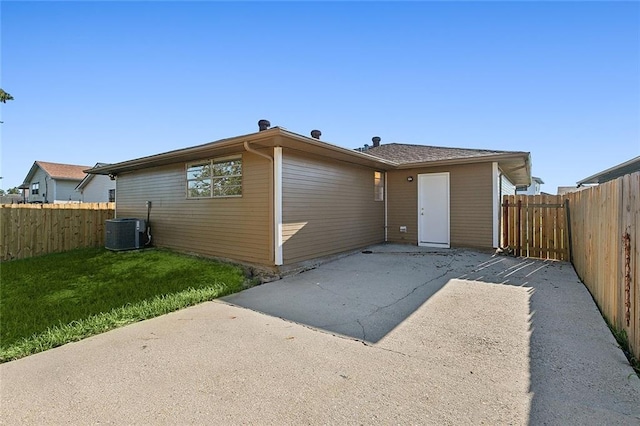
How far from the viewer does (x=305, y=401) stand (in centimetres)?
219

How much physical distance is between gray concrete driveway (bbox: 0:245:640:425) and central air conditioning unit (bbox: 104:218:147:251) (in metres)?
6.15

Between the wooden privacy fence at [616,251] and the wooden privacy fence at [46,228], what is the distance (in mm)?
13348

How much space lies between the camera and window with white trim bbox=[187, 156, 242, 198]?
23.7 ft

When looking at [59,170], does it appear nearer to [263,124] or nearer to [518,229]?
[263,124]

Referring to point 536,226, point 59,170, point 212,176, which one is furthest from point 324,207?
point 59,170

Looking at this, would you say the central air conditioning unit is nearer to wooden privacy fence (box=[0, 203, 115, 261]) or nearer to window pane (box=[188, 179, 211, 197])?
wooden privacy fence (box=[0, 203, 115, 261])

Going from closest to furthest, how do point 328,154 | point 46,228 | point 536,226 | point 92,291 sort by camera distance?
point 92,291
point 328,154
point 536,226
point 46,228

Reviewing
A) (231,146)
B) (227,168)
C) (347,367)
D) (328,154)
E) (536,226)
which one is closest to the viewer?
(347,367)

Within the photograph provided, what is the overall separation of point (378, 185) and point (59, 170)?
29.4m

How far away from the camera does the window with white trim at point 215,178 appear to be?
7.22 metres

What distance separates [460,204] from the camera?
28.8 ft

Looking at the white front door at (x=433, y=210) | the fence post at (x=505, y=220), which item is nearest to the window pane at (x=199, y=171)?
the white front door at (x=433, y=210)

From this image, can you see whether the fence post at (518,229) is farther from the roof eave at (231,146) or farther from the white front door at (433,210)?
the roof eave at (231,146)

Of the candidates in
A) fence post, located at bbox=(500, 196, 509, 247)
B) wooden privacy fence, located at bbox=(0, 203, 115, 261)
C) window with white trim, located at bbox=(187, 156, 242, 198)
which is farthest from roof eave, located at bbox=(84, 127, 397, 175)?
fence post, located at bbox=(500, 196, 509, 247)
